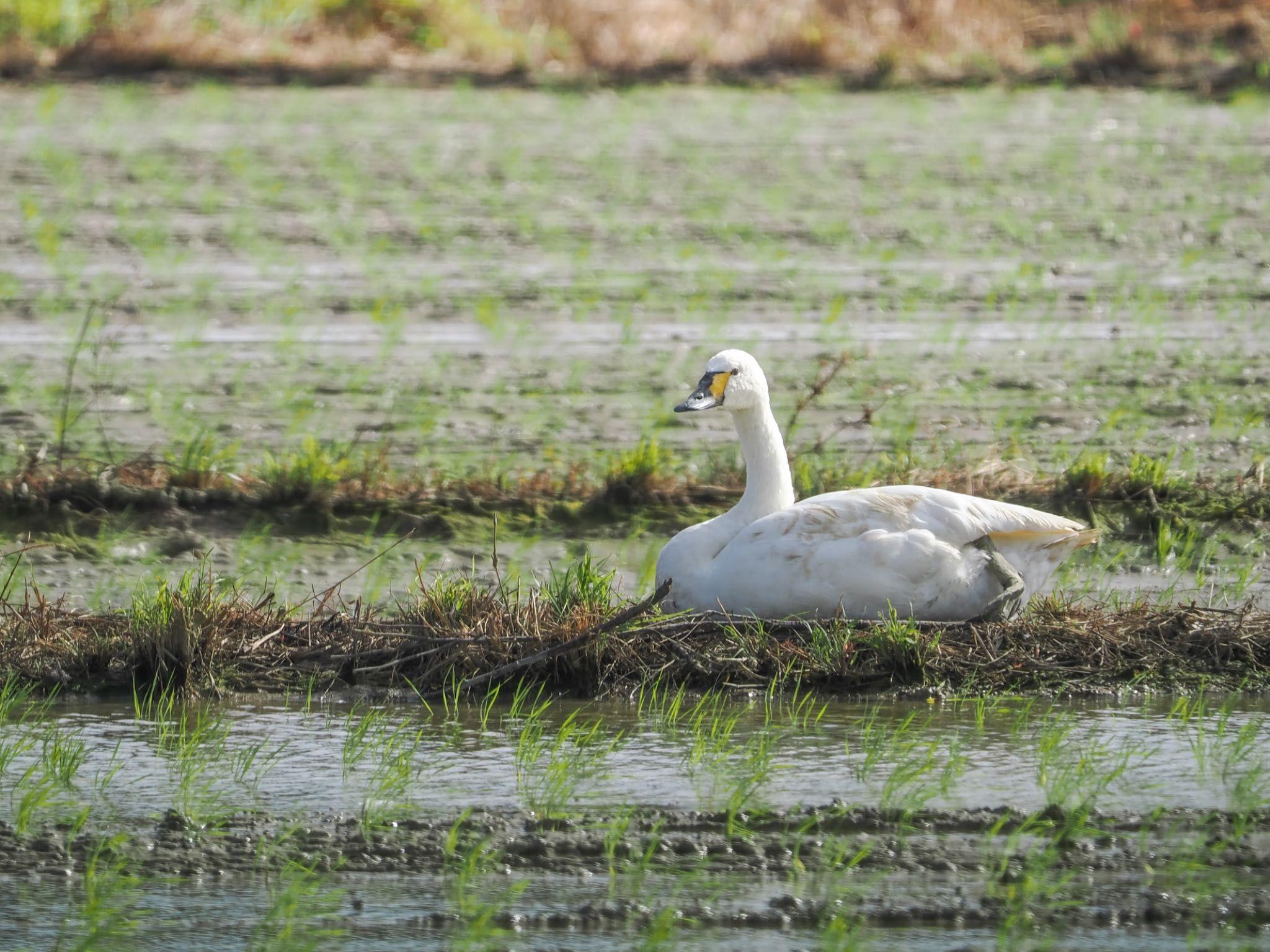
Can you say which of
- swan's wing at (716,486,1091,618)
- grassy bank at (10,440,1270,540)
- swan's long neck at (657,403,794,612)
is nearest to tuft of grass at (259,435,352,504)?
grassy bank at (10,440,1270,540)

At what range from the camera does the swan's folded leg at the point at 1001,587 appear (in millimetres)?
6883

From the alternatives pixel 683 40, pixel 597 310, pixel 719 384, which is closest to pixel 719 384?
pixel 719 384

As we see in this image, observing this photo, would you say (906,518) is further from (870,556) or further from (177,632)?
(177,632)

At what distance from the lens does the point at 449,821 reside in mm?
5480

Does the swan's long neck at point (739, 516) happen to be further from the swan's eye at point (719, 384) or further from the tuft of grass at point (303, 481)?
the tuft of grass at point (303, 481)

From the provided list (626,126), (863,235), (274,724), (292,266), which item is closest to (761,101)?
(626,126)

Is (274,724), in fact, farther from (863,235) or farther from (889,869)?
(863,235)

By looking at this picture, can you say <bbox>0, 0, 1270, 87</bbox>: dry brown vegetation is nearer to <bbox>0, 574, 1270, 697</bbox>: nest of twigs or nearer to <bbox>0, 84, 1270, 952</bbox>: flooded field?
<bbox>0, 84, 1270, 952</bbox>: flooded field

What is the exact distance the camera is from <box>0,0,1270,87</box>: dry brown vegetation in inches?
915

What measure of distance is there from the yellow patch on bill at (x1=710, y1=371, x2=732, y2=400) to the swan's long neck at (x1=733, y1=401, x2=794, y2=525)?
4.2 inches

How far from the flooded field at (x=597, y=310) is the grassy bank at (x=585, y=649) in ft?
1.99

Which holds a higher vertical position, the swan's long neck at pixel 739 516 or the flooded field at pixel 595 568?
the swan's long neck at pixel 739 516

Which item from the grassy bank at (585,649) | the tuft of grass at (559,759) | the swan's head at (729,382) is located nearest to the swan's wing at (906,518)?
the grassy bank at (585,649)

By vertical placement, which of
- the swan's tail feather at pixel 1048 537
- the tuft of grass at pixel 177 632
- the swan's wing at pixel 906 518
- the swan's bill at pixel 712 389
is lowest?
the tuft of grass at pixel 177 632
